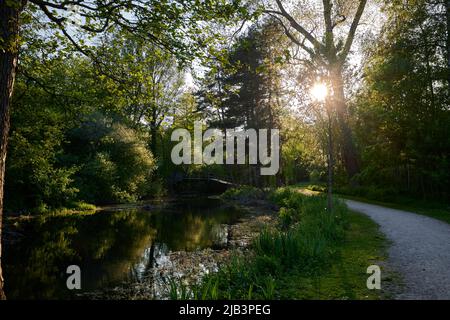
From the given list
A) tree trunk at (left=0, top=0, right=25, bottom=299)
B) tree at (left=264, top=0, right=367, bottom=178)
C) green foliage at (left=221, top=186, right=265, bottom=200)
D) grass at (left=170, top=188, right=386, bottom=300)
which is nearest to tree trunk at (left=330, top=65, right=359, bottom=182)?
tree at (left=264, top=0, right=367, bottom=178)

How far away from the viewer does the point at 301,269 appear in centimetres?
639

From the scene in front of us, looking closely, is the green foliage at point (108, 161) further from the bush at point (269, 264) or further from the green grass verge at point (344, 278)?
the green grass verge at point (344, 278)

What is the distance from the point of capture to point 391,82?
16.2 m

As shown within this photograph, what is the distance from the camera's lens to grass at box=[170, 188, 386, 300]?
5156 mm

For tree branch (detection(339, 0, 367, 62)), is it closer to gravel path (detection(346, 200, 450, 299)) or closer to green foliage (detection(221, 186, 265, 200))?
gravel path (detection(346, 200, 450, 299))

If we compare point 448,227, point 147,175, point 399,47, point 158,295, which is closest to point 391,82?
point 399,47

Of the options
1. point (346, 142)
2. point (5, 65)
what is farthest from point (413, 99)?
point (5, 65)

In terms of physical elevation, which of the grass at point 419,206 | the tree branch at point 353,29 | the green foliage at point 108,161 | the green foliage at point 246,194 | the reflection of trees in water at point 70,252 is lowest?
the reflection of trees in water at point 70,252

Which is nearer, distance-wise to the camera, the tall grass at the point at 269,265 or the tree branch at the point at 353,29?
the tall grass at the point at 269,265

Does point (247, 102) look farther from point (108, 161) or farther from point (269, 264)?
point (269, 264)

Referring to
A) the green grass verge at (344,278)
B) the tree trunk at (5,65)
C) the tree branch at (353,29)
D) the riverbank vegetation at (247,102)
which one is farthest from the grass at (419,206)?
the tree trunk at (5,65)

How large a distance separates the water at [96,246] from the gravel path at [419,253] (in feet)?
18.9

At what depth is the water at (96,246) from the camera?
811 cm
